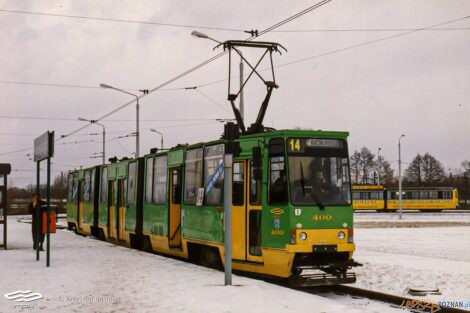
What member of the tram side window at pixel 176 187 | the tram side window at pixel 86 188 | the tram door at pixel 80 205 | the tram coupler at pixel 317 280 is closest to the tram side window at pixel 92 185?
the tram side window at pixel 86 188

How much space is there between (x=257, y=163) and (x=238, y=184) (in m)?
1.54

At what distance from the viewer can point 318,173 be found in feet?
41.7

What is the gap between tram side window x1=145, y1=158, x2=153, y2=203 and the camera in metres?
19.7

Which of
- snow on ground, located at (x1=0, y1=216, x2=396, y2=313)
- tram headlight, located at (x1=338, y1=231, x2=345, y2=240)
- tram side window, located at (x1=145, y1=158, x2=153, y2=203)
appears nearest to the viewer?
snow on ground, located at (x1=0, y1=216, x2=396, y2=313)

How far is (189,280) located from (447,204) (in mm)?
59441

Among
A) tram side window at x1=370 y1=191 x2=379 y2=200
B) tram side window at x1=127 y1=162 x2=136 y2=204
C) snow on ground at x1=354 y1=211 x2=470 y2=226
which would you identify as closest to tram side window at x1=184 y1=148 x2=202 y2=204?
tram side window at x1=127 y1=162 x2=136 y2=204

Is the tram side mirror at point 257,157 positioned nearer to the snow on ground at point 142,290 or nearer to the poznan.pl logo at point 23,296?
the snow on ground at point 142,290

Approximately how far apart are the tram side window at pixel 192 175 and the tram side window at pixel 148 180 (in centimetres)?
317

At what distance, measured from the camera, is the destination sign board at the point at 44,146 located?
15.2 meters

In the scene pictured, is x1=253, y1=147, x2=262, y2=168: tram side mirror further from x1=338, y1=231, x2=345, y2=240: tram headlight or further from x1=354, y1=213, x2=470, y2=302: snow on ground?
x1=354, y1=213, x2=470, y2=302: snow on ground

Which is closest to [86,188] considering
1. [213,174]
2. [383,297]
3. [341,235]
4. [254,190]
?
[213,174]

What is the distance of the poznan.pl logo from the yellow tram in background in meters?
59.1

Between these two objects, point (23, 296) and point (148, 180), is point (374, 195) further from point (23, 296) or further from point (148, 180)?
point (23, 296)

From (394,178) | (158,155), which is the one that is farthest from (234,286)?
(394,178)
